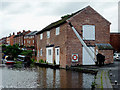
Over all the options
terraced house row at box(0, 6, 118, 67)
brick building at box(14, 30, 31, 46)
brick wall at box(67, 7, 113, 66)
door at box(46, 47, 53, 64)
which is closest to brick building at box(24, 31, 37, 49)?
brick building at box(14, 30, 31, 46)

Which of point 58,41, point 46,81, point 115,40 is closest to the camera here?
point 46,81

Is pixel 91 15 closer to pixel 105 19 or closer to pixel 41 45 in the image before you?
pixel 105 19

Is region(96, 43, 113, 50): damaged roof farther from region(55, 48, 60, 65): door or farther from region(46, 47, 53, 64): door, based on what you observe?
region(46, 47, 53, 64): door

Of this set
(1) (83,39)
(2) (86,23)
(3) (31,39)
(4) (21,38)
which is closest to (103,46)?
(1) (83,39)

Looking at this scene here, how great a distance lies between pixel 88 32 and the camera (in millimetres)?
27125

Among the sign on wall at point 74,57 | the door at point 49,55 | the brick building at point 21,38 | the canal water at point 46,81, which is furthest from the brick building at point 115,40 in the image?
the brick building at point 21,38

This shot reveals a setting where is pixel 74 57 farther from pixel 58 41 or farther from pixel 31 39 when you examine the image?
pixel 31 39

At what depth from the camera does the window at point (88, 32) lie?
26.9 meters

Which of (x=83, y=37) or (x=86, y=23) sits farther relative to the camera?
(x=86, y=23)

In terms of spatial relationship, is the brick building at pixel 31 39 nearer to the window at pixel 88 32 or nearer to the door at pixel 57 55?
the door at pixel 57 55

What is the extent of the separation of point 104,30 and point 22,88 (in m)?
20.0

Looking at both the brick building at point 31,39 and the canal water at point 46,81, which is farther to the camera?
the brick building at point 31,39

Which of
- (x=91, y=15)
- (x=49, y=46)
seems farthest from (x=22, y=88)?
(x=49, y=46)

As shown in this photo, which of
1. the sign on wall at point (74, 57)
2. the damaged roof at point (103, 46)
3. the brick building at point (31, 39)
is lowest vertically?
the sign on wall at point (74, 57)
